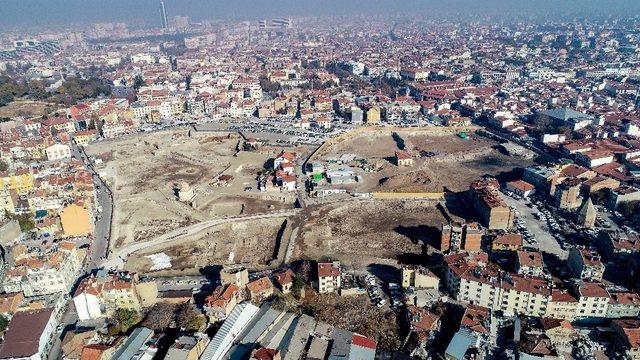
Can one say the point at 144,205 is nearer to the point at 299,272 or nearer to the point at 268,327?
the point at 299,272

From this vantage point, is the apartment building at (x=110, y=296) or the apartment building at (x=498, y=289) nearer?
the apartment building at (x=498, y=289)

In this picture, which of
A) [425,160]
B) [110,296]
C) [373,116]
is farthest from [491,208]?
[373,116]

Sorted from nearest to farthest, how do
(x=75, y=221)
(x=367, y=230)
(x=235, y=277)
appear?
(x=235, y=277), (x=75, y=221), (x=367, y=230)

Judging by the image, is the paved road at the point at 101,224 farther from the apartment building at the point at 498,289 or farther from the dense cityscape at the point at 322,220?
the apartment building at the point at 498,289

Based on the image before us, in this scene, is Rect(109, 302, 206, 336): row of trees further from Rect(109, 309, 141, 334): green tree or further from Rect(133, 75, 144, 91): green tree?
Rect(133, 75, 144, 91): green tree

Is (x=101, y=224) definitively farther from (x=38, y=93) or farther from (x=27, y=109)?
(x=38, y=93)

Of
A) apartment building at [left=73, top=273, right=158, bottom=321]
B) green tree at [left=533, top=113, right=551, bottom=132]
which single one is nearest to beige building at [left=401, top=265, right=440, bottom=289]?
apartment building at [left=73, top=273, right=158, bottom=321]

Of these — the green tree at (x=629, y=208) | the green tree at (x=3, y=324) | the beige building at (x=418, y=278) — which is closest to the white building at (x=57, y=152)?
the green tree at (x=3, y=324)

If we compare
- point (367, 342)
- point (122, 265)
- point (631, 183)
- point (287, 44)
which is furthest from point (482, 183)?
point (287, 44)
